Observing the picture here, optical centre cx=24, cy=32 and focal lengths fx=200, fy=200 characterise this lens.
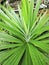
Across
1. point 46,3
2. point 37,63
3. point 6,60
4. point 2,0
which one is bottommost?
point 37,63

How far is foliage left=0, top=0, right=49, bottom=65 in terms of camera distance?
190 cm

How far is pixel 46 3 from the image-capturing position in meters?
3.69

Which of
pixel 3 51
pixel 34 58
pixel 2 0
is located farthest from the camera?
pixel 2 0

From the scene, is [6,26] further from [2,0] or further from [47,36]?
[2,0]

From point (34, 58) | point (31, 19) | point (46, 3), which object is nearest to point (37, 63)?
point (34, 58)

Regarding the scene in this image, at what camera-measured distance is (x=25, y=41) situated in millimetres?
1993

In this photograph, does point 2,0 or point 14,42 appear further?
point 2,0

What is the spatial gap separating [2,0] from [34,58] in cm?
232

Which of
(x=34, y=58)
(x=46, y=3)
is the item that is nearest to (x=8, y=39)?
(x=34, y=58)

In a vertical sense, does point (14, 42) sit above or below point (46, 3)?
below

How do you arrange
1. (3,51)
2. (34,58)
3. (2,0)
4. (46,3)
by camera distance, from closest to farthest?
(34,58) → (3,51) → (46,3) → (2,0)

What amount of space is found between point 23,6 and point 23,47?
1.38ft

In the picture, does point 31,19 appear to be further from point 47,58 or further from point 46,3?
point 46,3

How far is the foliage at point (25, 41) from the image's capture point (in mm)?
1904
